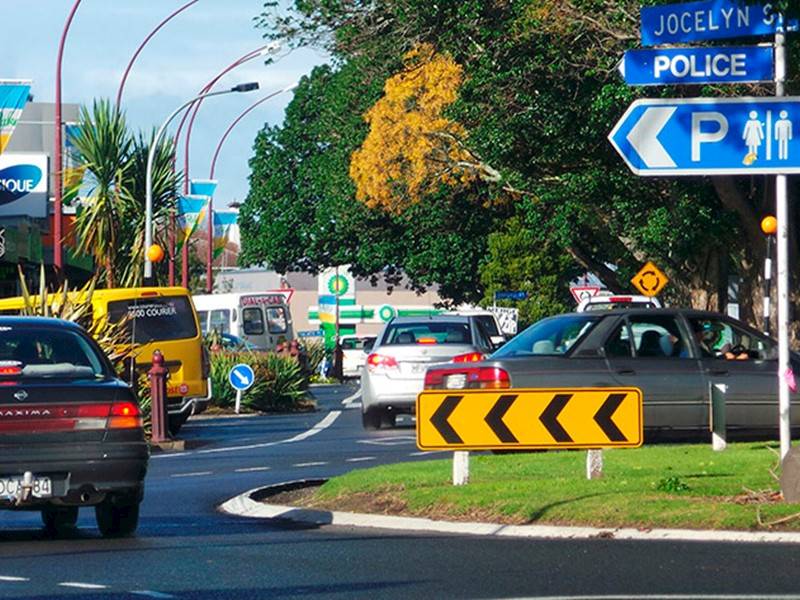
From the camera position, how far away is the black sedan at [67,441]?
1302cm

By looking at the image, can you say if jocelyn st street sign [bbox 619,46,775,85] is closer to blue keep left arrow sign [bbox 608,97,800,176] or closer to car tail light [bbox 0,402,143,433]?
blue keep left arrow sign [bbox 608,97,800,176]

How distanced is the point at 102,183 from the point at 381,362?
11479 mm

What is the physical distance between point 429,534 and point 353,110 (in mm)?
53099

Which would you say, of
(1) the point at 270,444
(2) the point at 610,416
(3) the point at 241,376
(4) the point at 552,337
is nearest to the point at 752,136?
(2) the point at 610,416

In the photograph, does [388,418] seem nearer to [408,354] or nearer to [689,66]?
[408,354]

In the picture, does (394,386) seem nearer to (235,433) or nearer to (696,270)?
(235,433)

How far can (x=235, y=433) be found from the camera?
30047 mm

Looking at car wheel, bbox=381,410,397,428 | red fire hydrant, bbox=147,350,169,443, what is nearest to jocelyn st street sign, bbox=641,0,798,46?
red fire hydrant, bbox=147,350,169,443

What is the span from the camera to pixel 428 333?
2847cm

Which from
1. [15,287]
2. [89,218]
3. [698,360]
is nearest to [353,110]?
[15,287]

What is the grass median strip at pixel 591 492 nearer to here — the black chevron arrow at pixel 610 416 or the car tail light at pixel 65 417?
the black chevron arrow at pixel 610 416

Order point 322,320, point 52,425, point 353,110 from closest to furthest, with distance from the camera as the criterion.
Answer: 1. point 52,425
2. point 353,110
3. point 322,320

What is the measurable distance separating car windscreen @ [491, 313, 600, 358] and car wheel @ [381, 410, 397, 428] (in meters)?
8.53

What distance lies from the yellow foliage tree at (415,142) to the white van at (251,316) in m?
4.76
